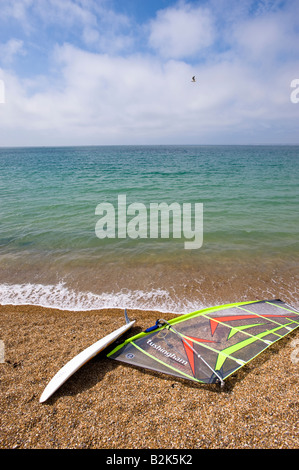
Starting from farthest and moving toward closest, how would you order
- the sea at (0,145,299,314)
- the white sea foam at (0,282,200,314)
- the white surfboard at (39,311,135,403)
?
the sea at (0,145,299,314)
the white sea foam at (0,282,200,314)
the white surfboard at (39,311,135,403)

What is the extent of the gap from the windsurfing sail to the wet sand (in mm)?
165

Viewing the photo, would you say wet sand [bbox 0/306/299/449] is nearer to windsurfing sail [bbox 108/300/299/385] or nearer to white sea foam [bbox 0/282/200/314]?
windsurfing sail [bbox 108/300/299/385]

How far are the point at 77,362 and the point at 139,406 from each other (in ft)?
4.48

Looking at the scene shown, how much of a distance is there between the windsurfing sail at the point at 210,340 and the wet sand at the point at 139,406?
0.16m

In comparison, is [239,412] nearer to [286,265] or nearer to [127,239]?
[286,265]

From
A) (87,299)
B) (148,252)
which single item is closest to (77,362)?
(87,299)

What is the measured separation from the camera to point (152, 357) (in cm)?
443

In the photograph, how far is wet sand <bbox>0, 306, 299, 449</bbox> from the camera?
3.13 metres

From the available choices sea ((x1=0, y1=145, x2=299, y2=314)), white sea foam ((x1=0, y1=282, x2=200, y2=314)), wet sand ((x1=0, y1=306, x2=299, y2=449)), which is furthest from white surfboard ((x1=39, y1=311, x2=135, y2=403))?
sea ((x1=0, y1=145, x2=299, y2=314))

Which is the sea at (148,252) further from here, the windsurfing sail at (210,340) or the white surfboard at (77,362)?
the white surfboard at (77,362)

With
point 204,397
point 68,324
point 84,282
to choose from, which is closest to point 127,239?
point 84,282

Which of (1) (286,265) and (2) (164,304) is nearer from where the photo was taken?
(2) (164,304)

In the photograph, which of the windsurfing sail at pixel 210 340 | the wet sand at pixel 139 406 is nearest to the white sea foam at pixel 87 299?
the windsurfing sail at pixel 210 340

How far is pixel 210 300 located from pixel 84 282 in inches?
157
